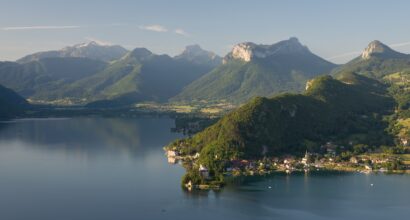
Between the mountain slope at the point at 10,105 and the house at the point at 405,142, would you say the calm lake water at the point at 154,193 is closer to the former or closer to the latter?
the house at the point at 405,142

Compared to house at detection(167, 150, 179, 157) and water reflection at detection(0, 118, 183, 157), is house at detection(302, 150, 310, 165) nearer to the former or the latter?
house at detection(167, 150, 179, 157)

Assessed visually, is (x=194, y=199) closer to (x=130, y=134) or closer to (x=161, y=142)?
(x=161, y=142)

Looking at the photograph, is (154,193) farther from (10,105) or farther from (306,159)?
(10,105)

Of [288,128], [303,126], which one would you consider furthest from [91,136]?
[303,126]

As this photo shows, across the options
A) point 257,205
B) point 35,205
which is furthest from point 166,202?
point 35,205

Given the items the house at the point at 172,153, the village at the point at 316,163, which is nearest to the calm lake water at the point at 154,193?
the house at the point at 172,153
